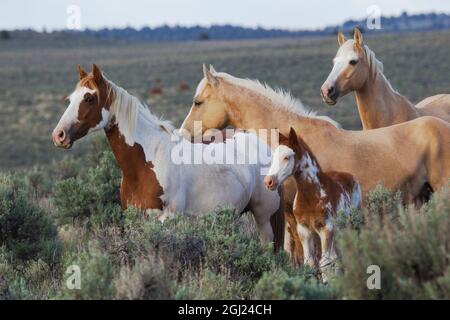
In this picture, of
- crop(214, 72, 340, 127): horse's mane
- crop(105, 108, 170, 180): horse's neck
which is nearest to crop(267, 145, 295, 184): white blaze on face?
crop(105, 108, 170, 180): horse's neck

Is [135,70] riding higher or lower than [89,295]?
higher

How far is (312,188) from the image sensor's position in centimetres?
726

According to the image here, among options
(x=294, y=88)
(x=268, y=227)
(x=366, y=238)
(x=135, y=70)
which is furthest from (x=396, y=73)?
(x=366, y=238)

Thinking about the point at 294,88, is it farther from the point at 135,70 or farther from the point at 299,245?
the point at 299,245

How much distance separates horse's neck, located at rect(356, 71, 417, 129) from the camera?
10.1 meters

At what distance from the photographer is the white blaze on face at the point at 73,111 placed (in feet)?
25.5

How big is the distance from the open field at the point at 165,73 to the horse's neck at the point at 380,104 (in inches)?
663

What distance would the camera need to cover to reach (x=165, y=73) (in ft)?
169

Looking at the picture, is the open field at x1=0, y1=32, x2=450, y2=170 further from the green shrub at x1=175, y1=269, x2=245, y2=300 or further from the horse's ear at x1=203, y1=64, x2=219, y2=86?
the green shrub at x1=175, y1=269, x2=245, y2=300

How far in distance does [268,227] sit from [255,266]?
1.91m

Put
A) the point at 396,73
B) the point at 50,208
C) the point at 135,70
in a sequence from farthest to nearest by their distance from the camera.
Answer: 1. the point at 135,70
2. the point at 396,73
3. the point at 50,208

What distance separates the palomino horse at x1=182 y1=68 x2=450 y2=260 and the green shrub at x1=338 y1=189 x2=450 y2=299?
261 centimetres

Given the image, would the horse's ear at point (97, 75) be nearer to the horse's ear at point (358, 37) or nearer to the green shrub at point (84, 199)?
the horse's ear at point (358, 37)
